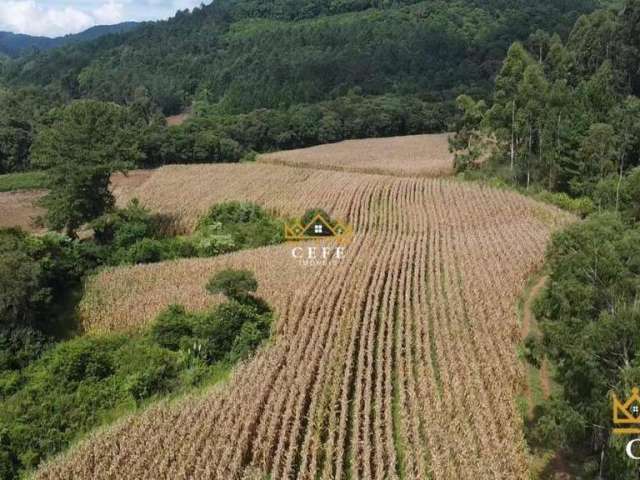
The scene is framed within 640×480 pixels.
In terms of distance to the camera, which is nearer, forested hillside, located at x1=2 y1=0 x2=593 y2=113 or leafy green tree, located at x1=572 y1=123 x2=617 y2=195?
leafy green tree, located at x1=572 y1=123 x2=617 y2=195

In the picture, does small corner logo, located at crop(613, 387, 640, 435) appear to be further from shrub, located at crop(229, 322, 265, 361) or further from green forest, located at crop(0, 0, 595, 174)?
green forest, located at crop(0, 0, 595, 174)

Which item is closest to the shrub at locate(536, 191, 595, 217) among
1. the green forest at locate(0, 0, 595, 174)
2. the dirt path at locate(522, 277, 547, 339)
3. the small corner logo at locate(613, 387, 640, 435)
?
the dirt path at locate(522, 277, 547, 339)

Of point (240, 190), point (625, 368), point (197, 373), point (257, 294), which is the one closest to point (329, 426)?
point (197, 373)

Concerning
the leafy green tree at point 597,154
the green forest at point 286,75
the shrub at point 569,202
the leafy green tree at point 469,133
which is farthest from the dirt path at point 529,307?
the green forest at point 286,75

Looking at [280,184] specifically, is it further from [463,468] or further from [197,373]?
[463,468]
